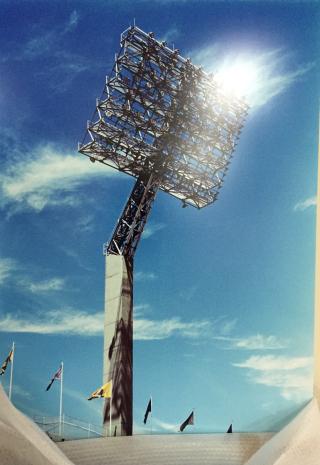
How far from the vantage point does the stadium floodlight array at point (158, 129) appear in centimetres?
412

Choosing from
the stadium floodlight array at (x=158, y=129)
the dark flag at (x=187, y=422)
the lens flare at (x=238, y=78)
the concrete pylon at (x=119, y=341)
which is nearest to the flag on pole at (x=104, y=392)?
the concrete pylon at (x=119, y=341)

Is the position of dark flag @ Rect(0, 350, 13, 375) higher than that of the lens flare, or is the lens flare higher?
the lens flare

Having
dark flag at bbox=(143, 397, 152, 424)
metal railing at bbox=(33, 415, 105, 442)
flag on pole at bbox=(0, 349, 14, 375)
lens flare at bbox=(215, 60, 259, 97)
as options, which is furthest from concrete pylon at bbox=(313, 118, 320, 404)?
flag on pole at bbox=(0, 349, 14, 375)

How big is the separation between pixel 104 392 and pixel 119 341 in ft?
1.38

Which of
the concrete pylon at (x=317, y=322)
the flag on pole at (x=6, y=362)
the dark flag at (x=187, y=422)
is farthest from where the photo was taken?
the dark flag at (x=187, y=422)

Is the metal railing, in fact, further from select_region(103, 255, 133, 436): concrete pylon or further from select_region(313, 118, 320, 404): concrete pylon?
select_region(313, 118, 320, 404): concrete pylon

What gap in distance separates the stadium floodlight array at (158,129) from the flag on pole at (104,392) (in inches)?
39.3

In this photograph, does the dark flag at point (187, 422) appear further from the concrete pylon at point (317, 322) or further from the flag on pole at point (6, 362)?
the flag on pole at point (6, 362)

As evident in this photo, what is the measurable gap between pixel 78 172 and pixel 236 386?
1861mm

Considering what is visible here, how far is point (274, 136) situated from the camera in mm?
4086

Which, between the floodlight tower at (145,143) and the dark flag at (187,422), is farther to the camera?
the floodlight tower at (145,143)

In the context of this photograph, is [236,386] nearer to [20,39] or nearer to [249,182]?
[249,182]

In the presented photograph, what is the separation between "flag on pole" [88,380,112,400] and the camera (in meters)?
3.90

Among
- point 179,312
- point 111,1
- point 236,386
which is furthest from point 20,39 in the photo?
point 236,386
